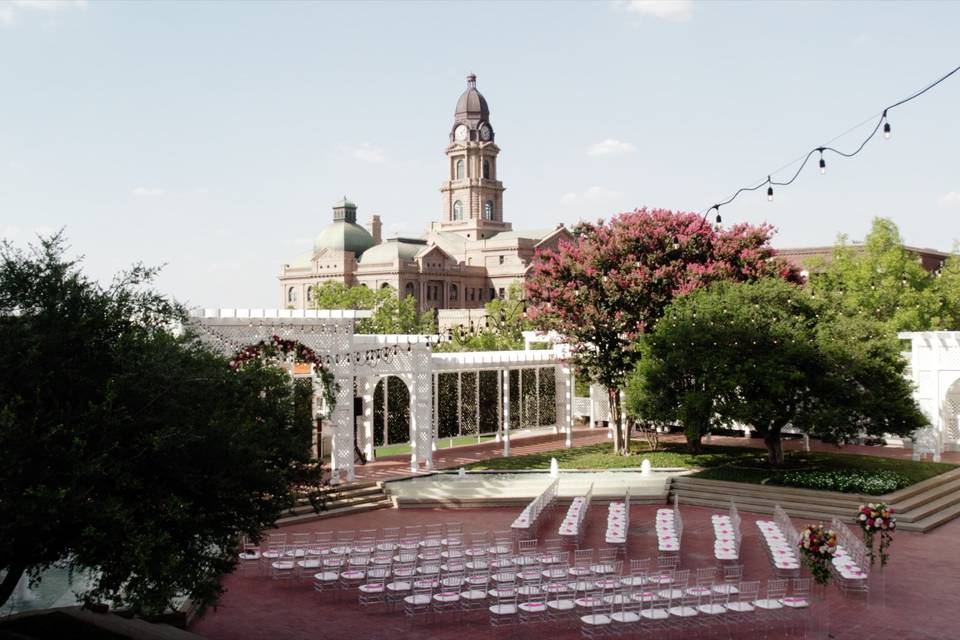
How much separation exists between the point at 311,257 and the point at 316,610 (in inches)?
3936

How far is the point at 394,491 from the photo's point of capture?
76.4 ft

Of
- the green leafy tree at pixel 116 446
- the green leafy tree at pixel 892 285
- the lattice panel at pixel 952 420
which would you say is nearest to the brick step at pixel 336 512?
the green leafy tree at pixel 116 446

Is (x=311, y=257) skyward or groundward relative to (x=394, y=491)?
skyward

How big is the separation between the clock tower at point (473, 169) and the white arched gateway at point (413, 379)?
79215mm

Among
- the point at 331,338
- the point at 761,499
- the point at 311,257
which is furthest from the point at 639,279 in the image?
the point at 311,257

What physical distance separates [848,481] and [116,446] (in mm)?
17834

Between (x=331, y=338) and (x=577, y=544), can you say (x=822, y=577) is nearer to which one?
(x=577, y=544)

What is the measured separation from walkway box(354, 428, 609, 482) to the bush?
9510 millimetres

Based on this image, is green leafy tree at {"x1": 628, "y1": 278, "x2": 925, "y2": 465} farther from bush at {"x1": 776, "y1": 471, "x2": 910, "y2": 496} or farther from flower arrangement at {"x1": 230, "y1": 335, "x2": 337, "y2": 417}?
flower arrangement at {"x1": 230, "y1": 335, "x2": 337, "y2": 417}

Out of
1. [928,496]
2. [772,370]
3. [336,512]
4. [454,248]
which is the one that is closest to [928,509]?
[928,496]

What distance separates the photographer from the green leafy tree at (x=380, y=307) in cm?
6612

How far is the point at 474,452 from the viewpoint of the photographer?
1179 inches

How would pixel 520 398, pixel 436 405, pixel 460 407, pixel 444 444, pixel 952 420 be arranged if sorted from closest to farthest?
pixel 436 405, pixel 952 420, pixel 460 407, pixel 520 398, pixel 444 444

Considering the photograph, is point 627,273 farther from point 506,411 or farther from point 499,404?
point 499,404
